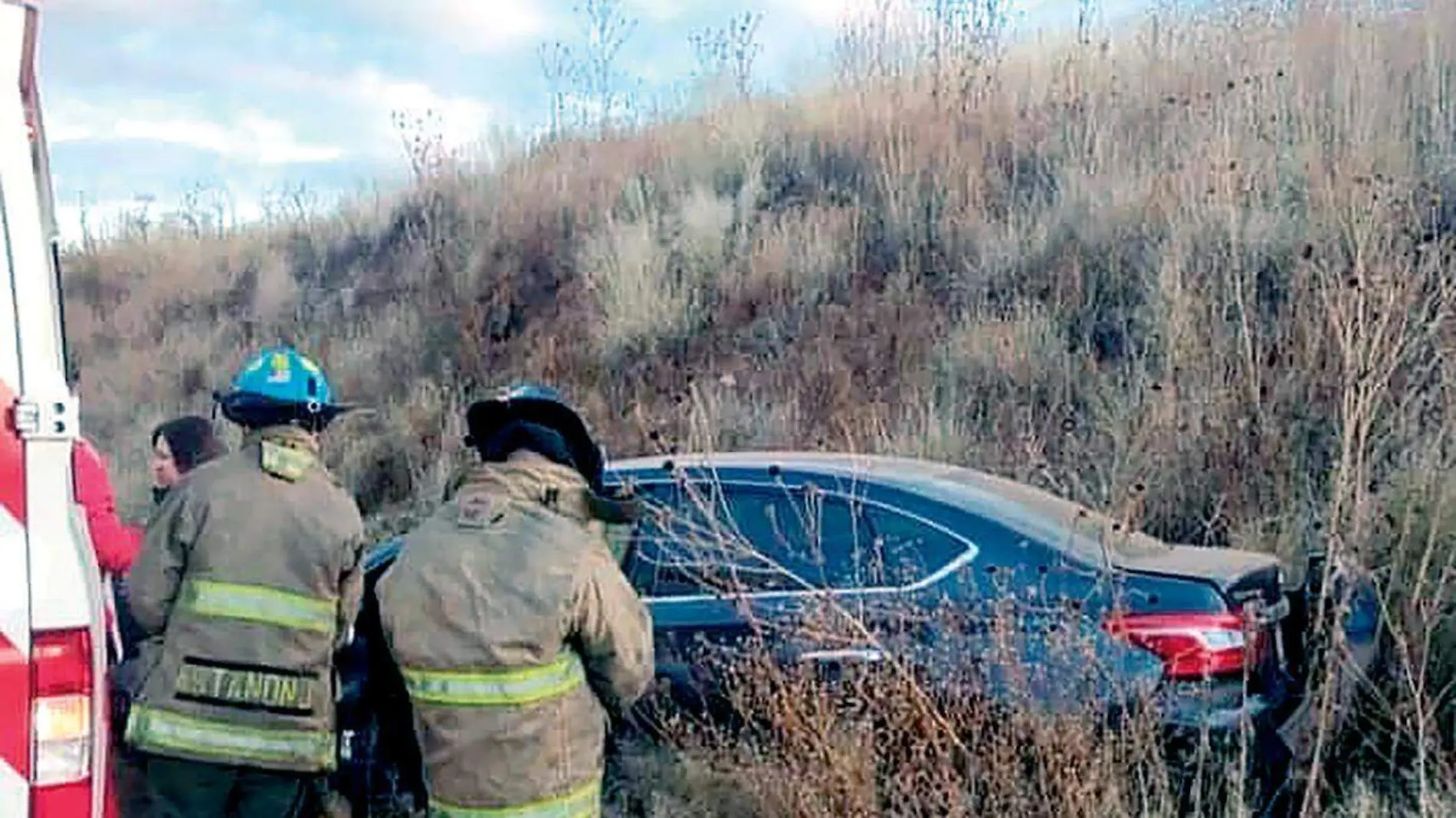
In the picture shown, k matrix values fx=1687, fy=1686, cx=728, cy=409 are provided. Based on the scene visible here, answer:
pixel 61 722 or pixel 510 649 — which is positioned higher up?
pixel 61 722

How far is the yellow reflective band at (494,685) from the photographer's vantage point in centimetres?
366

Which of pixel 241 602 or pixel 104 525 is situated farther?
pixel 104 525

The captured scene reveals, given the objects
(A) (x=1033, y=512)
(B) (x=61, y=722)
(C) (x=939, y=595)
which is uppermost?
(B) (x=61, y=722)

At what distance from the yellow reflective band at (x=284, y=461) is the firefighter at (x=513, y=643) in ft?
2.33

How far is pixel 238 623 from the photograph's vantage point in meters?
4.26

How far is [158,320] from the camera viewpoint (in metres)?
16.7

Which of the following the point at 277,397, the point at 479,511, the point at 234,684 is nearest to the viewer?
the point at 479,511

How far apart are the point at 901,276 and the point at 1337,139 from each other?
2602 mm

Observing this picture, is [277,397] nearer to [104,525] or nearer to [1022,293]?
[104,525]

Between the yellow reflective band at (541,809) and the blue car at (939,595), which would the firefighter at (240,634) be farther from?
the yellow reflective band at (541,809)

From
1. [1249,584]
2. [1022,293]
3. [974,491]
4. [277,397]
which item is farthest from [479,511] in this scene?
[1022,293]

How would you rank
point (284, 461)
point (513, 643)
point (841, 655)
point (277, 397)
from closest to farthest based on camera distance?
point (513, 643) < point (284, 461) < point (277, 397) < point (841, 655)

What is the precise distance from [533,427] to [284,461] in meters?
0.87

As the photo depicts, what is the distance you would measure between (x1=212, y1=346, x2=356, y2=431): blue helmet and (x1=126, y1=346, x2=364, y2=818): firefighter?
0.13 meters
